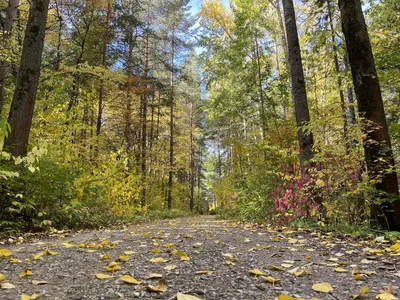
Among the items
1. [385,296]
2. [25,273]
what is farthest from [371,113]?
[25,273]

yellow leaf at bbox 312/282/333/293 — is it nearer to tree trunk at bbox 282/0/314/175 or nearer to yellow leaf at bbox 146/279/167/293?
yellow leaf at bbox 146/279/167/293

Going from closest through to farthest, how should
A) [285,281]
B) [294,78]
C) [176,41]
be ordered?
1. [285,281]
2. [294,78]
3. [176,41]

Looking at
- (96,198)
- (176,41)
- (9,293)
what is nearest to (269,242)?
(9,293)

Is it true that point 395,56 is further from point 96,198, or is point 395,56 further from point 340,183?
point 96,198

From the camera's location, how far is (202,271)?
1892 millimetres

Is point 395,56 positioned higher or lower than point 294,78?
higher

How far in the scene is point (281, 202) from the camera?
5.02 m

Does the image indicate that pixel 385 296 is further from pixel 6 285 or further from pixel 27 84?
pixel 27 84

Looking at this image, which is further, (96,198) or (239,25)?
(239,25)

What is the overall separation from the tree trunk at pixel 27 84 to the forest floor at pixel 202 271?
195cm

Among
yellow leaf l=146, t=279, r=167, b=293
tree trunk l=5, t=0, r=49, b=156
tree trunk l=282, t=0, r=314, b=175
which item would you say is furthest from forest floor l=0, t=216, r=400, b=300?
tree trunk l=282, t=0, r=314, b=175

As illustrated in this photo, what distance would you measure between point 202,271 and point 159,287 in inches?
17.7

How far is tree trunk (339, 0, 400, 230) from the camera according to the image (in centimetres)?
344

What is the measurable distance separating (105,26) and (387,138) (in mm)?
10375
